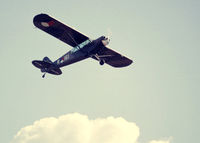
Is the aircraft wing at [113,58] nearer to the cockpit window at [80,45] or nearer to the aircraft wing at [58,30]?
the cockpit window at [80,45]

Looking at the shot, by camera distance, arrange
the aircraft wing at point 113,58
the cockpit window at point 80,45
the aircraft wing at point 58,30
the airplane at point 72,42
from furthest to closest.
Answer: the aircraft wing at point 113,58 < the cockpit window at point 80,45 < the aircraft wing at point 58,30 < the airplane at point 72,42

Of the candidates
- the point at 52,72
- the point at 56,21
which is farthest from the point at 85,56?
the point at 52,72

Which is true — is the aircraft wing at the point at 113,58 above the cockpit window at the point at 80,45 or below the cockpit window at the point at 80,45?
above

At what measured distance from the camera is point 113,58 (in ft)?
86.1

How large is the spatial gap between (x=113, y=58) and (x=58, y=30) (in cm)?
594

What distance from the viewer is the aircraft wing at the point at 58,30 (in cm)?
2188

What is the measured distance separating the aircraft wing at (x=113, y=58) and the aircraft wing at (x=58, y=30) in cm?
264

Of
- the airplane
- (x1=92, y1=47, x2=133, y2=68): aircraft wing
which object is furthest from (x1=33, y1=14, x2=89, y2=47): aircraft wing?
(x1=92, y1=47, x2=133, y2=68): aircraft wing

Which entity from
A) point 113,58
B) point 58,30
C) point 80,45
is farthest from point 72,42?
point 113,58

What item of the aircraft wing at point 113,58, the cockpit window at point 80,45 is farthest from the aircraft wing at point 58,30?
the aircraft wing at point 113,58

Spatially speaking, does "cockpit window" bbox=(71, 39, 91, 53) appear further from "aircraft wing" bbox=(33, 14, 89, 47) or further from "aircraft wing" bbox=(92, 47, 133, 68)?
"aircraft wing" bbox=(92, 47, 133, 68)

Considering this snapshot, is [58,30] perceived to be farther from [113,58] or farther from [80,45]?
[113,58]

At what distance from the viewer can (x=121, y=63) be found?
27.0 metres

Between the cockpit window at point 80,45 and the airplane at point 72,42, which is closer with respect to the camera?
the airplane at point 72,42
